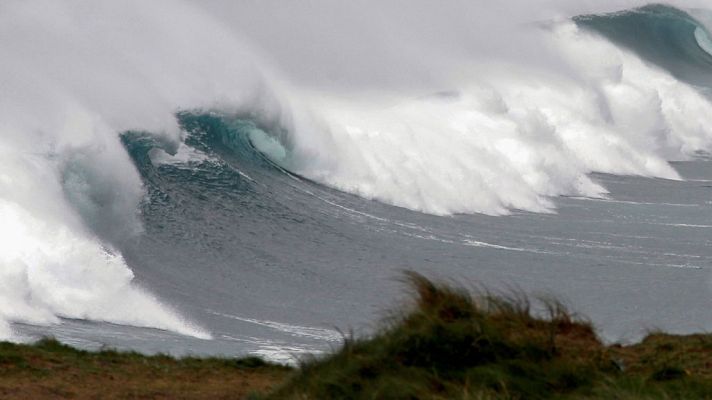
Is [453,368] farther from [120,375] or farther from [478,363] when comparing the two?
[120,375]

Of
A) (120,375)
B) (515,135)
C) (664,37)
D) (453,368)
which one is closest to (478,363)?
(453,368)

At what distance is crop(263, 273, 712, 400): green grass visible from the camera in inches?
274

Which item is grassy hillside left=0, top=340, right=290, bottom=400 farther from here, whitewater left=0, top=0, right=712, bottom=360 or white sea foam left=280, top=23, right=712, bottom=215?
white sea foam left=280, top=23, right=712, bottom=215

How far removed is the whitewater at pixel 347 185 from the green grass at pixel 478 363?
6.14 ft

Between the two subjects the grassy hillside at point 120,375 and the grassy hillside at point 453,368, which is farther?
the grassy hillside at point 120,375

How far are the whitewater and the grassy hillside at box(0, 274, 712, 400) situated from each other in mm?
1805

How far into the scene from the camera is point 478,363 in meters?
7.22

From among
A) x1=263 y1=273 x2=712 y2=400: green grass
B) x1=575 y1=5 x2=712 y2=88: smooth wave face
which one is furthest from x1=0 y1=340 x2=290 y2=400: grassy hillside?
x1=575 y1=5 x2=712 y2=88: smooth wave face

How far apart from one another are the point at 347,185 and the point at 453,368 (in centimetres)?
1592

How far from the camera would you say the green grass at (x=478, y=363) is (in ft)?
22.8

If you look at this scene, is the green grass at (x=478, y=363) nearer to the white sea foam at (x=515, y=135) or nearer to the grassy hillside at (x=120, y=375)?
the grassy hillside at (x=120, y=375)

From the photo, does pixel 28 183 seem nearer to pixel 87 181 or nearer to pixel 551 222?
pixel 87 181

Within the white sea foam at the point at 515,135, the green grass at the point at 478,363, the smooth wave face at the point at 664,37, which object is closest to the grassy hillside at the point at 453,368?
the green grass at the point at 478,363

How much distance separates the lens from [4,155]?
17031mm
